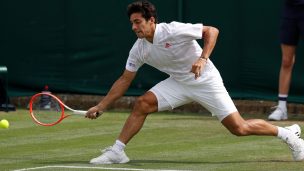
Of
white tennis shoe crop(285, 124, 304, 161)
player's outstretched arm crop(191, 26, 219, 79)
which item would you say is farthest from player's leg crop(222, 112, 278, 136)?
player's outstretched arm crop(191, 26, 219, 79)

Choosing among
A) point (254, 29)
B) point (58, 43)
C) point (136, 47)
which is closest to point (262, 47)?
point (254, 29)

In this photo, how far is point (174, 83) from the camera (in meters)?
9.29

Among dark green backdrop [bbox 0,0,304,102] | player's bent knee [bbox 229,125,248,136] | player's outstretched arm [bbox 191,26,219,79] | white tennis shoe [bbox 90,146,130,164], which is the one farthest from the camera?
dark green backdrop [bbox 0,0,304,102]

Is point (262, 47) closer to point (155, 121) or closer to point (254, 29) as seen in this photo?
point (254, 29)

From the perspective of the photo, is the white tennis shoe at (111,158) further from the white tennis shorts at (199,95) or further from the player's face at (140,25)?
the player's face at (140,25)

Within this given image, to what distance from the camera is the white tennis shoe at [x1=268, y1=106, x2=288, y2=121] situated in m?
12.7

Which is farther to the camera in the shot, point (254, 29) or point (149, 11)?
point (254, 29)

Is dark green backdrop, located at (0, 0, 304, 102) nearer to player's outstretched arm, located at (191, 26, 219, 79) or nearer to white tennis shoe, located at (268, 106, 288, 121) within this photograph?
white tennis shoe, located at (268, 106, 288, 121)

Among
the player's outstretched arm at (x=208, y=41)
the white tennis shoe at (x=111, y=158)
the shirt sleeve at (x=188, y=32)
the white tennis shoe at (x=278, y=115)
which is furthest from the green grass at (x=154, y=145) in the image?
the shirt sleeve at (x=188, y=32)

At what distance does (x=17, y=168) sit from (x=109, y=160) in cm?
86

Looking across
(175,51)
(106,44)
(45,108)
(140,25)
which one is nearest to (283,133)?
(175,51)

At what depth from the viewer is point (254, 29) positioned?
14.2 m

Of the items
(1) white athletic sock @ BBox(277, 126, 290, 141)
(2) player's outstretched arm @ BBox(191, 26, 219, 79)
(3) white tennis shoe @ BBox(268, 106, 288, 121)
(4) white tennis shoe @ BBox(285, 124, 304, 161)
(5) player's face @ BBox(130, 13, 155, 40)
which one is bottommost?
(3) white tennis shoe @ BBox(268, 106, 288, 121)

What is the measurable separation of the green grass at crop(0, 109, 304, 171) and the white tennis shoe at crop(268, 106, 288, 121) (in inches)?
8.2
